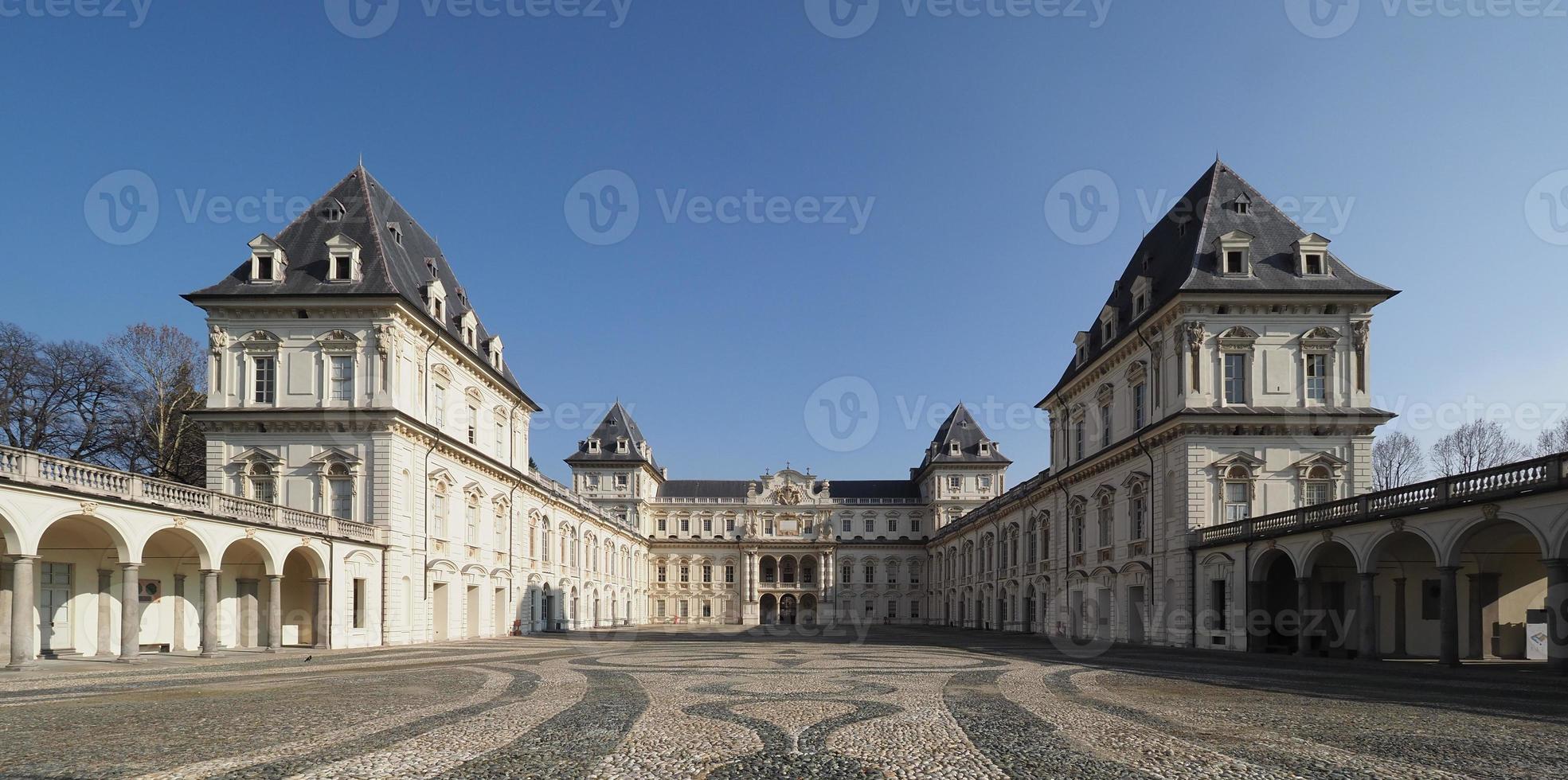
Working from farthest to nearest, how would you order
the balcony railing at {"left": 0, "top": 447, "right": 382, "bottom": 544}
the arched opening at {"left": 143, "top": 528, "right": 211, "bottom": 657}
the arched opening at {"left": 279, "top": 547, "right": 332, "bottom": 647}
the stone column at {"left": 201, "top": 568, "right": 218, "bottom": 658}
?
the arched opening at {"left": 279, "top": 547, "right": 332, "bottom": 647} → the arched opening at {"left": 143, "top": 528, "right": 211, "bottom": 657} → the stone column at {"left": 201, "top": 568, "right": 218, "bottom": 658} → the balcony railing at {"left": 0, "top": 447, "right": 382, "bottom": 544}

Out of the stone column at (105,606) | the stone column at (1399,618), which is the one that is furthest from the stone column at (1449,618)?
the stone column at (105,606)

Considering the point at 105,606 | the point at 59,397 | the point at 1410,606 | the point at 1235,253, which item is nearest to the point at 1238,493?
the point at 1410,606

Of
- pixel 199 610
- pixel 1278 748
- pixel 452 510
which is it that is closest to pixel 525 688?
pixel 1278 748

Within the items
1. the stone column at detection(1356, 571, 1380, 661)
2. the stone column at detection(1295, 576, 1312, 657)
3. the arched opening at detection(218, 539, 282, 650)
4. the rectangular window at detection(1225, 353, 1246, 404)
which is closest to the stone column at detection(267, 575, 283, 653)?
the arched opening at detection(218, 539, 282, 650)

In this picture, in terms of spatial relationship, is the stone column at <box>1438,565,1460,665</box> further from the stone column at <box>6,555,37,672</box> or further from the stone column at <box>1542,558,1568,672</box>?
the stone column at <box>6,555,37,672</box>

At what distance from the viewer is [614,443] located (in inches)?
3681

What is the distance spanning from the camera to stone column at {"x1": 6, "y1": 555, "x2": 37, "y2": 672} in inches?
850

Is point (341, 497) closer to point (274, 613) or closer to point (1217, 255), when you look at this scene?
point (274, 613)

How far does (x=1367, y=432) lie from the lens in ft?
116

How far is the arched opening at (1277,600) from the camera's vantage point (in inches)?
1243

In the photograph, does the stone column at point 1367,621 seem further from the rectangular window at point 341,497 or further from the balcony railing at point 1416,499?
the rectangular window at point 341,497

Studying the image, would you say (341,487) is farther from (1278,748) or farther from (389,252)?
(1278,748)

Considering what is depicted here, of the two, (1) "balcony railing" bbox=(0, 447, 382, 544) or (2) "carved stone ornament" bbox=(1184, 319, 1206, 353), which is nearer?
(1) "balcony railing" bbox=(0, 447, 382, 544)

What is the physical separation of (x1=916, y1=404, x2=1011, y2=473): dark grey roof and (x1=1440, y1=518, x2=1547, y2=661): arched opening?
6394cm
